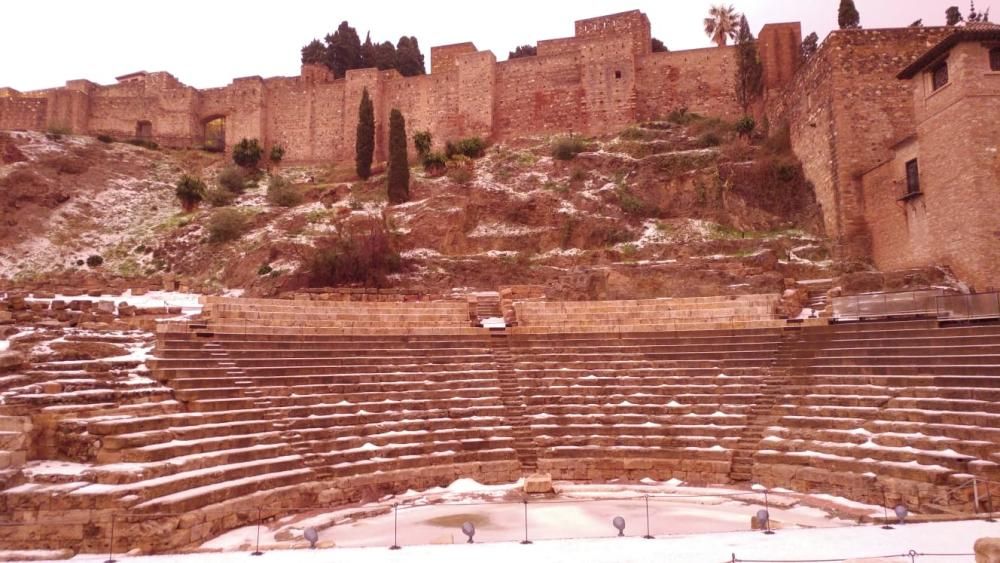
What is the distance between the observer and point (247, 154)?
37.1 m

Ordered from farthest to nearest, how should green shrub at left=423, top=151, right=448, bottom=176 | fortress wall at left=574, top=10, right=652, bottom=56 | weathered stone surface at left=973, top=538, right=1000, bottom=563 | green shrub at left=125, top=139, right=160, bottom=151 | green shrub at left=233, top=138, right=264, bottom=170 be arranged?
green shrub at left=125, top=139, right=160, bottom=151, green shrub at left=233, top=138, right=264, bottom=170, fortress wall at left=574, top=10, right=652, bottom=56, green shrub at left=423, top=151, right=448, bottom=176, weathered stone surface at left=973, top=538, right=1000, bottom=563

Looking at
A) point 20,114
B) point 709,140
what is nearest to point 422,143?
point 709,140

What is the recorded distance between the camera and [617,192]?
91.9ft

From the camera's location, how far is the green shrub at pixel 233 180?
3450 centimetres

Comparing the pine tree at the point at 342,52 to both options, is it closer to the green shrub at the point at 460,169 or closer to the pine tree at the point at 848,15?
the green shrub at the point at 460,169

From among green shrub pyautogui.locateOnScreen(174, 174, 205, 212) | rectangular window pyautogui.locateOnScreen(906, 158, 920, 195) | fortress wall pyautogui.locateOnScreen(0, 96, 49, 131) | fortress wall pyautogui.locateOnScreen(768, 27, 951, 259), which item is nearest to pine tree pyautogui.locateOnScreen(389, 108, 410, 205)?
green shrub pyautogui.locateOnScreen(174, 174, 205, 212)

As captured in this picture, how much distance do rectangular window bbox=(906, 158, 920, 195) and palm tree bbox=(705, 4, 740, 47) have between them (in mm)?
18949

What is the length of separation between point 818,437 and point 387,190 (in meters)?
23.4

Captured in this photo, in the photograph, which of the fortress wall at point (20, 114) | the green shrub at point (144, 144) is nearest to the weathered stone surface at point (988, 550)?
the green shrub at point (144, 144)

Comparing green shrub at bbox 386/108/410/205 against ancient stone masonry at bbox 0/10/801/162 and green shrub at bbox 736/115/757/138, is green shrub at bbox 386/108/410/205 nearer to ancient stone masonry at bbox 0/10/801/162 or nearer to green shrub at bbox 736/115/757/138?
ancient stone masonry at bbox 0/10/801/162

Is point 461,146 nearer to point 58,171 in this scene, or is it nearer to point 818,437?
point 58,171

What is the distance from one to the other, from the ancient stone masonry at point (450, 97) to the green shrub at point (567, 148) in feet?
11.4

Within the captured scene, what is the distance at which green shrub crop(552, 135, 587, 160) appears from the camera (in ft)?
103

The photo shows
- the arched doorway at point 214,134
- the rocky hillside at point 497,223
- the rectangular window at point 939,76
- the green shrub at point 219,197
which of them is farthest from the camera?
the arched doorway at point 214,134
